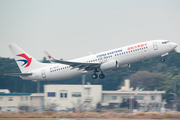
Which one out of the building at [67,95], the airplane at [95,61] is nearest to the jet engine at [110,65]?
the airplane at [95,61]

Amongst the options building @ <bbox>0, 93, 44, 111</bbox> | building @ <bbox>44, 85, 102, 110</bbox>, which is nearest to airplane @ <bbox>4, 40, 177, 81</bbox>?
building @ <bbox>44, 85, 102, 110</bbox>

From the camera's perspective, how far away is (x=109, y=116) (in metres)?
48.6

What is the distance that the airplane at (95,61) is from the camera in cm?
4169

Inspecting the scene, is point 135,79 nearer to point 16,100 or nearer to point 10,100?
point 16,100

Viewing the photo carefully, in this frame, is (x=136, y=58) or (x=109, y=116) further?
(x=109, y=116)

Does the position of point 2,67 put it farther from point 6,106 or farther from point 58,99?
point 58,99

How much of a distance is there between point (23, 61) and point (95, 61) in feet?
43.9

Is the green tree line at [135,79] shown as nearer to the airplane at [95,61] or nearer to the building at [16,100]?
the building at [16,100]

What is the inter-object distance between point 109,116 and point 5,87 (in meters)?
80.3

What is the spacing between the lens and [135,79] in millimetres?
115438

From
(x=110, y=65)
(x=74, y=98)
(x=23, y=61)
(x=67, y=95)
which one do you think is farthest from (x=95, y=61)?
(x=67, y=95)

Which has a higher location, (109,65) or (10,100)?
(109,65)

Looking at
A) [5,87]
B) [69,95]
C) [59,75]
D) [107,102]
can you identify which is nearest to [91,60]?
[59,75]

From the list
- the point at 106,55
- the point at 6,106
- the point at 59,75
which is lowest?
the point at 6,106
